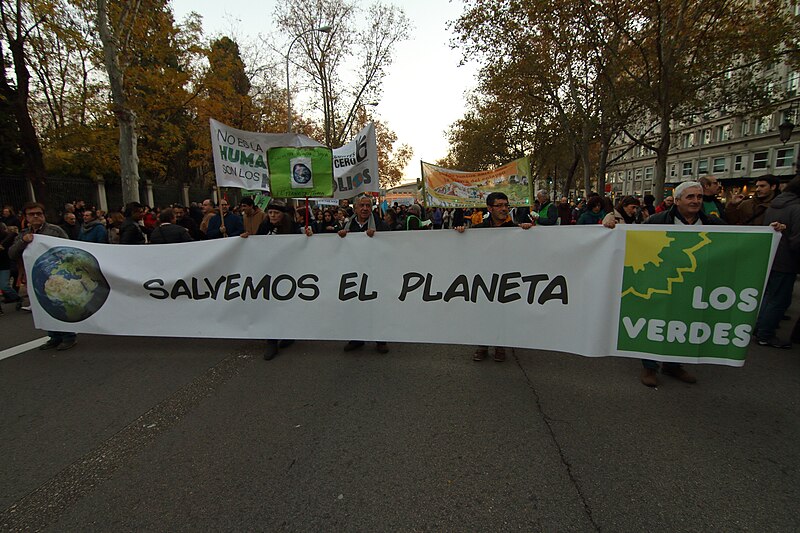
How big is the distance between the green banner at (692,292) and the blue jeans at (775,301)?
6.68ft

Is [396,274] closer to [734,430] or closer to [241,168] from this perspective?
[734,430]

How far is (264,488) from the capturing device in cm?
235

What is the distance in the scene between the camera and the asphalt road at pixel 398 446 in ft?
7.06

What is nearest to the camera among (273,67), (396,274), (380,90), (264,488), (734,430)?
(264,488)

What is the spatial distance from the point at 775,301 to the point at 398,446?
4839mm

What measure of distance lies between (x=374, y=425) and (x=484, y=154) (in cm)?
3803

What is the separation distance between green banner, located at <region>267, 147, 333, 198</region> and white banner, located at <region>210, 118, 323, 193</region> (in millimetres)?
742

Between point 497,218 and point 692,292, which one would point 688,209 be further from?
point 497,218

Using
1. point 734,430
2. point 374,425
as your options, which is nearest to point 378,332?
point 374,425

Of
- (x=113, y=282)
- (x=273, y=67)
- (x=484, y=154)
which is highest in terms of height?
(x=273, y=67)

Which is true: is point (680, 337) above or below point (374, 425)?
above

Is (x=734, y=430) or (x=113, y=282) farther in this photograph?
(x=113, y=282)

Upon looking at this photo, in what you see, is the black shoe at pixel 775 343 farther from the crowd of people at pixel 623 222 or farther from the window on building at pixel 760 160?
the window on building at pixel 760 160

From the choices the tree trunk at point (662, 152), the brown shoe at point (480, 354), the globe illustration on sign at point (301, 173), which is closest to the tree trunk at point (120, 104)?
the globe illustration on sign at point (301, 173)
